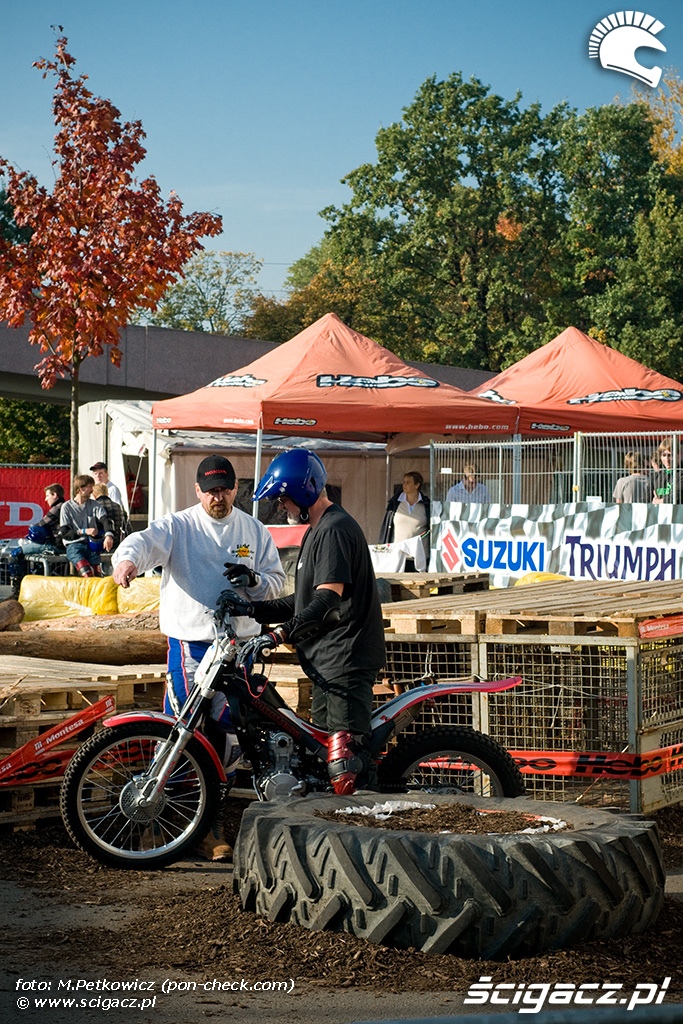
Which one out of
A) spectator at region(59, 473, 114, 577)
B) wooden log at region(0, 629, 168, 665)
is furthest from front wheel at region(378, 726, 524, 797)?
spectator at region(59, 473, 114, 577)

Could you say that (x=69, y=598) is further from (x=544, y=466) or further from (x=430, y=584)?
(x=544, y=466)

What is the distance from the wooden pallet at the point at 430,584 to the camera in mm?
Result: 9938

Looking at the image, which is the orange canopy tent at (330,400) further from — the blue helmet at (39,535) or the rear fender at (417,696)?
the rear fender at (417,696)

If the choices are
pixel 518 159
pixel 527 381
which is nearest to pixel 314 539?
pixel 527 381

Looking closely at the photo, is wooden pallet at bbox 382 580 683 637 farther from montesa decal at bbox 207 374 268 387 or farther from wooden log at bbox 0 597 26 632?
montesa decal at bbox 207 374 268 387

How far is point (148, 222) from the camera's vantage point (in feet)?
72.3

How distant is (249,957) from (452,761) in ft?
5.67

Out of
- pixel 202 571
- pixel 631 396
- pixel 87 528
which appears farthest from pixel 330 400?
pixel 202 571

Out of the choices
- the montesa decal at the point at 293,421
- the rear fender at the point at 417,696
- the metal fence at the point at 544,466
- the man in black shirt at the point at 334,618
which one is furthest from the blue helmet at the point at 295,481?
the montesa decal at the point at 293,421

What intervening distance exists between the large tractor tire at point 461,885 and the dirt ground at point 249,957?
0.07 meters

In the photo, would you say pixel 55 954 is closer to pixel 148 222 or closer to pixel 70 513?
pixel 70 513

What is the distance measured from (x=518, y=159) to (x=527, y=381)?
3401 centimetres

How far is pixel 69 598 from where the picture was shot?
1407 centimetres

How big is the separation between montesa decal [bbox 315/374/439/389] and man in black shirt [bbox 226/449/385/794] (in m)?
12.0
